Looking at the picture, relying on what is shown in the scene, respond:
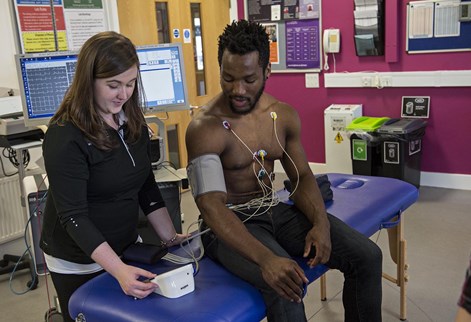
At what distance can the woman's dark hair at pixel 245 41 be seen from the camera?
5.95 feet

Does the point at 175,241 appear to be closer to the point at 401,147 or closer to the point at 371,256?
the point at 371,256

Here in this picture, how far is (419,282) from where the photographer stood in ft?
9.06

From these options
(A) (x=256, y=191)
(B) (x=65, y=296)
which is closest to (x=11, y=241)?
(B) (x=65, y=296)

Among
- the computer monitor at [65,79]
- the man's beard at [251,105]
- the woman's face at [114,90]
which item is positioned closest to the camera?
the woman's face at [114,90]

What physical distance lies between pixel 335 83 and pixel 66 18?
7.35ft

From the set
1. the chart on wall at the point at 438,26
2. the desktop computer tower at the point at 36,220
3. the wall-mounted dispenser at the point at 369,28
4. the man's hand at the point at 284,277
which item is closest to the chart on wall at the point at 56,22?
the desktop computer tower at the point at 36,220

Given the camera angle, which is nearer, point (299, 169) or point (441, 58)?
point (299, 169)

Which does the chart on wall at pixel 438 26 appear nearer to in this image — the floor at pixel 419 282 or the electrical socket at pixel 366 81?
the electrical socket at pixel 366 81

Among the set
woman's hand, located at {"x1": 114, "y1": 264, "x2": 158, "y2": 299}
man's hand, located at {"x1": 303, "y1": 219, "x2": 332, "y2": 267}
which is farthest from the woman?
man's hand, located at {"x1": 303, "y1": 219, "x2": 332, "y2": 267}

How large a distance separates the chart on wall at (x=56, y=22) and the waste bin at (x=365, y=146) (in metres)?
2.10

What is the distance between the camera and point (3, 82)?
3.38 m

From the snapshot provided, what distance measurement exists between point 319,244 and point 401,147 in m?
2.47

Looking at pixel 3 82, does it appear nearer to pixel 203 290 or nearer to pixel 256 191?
pixel 256 191

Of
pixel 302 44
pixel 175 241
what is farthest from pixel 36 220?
pixel 302 44
